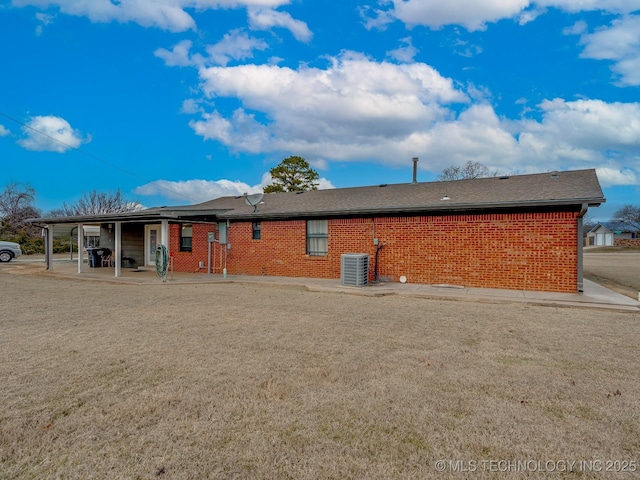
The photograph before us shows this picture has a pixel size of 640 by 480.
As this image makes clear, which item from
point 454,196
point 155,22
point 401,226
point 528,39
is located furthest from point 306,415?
point 155,22

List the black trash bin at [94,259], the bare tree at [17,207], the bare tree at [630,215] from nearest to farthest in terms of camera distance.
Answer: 1. the black trash bin at [94,259]
2. the bare tree at [17,207]
3. the bare tree at [630,215]

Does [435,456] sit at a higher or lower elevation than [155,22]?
lower

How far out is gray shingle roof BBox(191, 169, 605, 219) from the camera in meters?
9.75

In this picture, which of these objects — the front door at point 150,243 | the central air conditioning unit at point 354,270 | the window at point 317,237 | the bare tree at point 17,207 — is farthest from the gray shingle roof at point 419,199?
the bare tree at point 17,207

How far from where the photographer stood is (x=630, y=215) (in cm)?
5422

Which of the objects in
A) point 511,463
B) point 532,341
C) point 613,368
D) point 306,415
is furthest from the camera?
point 532,341

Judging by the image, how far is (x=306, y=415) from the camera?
308cm

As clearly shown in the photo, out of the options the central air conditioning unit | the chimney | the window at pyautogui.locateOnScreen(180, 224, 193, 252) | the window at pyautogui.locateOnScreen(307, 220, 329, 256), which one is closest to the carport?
the window at pyautogui.locateOnScreen(180, 224, 193, 252)

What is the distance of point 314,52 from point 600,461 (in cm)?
1721

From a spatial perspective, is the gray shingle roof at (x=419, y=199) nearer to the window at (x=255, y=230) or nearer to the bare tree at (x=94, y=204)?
the window at (x=255, y=230)

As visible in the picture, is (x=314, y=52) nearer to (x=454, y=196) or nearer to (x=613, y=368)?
(x=454, y=196)

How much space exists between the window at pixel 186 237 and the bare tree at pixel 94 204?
107 feet

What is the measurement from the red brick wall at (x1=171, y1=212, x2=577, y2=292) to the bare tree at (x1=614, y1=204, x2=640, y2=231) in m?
57.5

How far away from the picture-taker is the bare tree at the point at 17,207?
35625 mm
